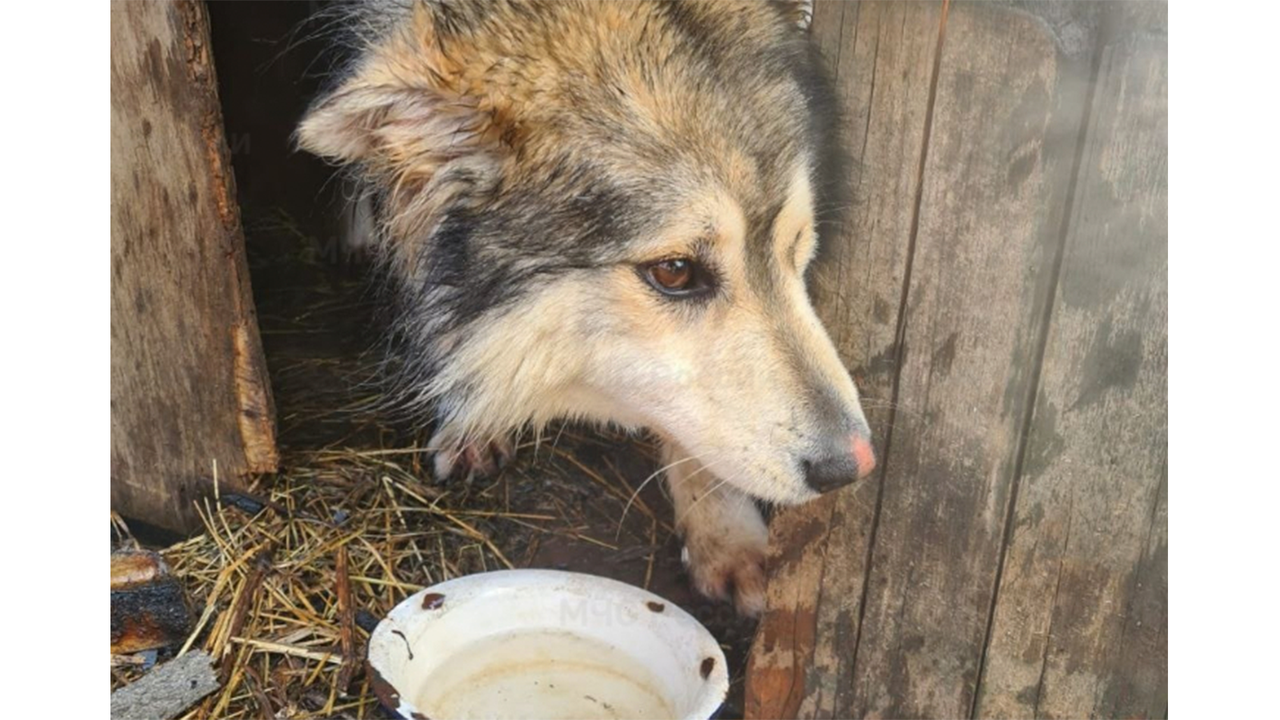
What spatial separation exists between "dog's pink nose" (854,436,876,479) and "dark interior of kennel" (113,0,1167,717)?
0.20 metres

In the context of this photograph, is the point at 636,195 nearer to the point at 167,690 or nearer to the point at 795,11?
the point at 795,11

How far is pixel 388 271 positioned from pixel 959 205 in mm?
1220

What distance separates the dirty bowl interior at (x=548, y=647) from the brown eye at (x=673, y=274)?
0.66 metres

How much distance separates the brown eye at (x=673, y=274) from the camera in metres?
2.30

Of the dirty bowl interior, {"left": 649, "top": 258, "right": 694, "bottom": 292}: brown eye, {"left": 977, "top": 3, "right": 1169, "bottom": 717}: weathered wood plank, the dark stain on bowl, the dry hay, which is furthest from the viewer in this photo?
the dry hay

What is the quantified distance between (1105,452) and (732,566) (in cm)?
100

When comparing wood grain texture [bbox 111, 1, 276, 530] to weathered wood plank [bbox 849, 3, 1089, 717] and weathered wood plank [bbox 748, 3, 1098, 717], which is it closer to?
weathered wood plank [bbox 748, 3, 1098, 717]

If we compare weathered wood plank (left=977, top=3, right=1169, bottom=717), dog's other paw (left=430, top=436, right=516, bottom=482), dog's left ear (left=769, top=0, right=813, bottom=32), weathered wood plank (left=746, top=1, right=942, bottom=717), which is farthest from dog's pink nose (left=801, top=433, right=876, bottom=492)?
dog's other paw (left=430, top=436, right=516, bottom=482)

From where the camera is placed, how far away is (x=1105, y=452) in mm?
2318

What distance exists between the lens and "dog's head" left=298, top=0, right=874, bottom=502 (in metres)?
2.29

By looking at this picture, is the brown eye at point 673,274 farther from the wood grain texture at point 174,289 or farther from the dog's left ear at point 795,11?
the wood grain texture at point 174,289

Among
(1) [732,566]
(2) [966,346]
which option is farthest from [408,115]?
(1) [732,566]

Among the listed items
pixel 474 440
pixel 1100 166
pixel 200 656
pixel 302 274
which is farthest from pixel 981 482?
pixel 302 274

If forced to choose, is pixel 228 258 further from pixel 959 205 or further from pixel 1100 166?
pixel 1100 166
